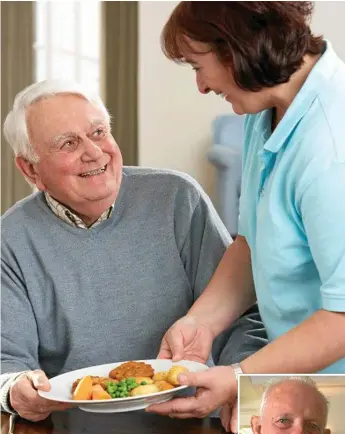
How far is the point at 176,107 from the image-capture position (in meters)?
4.16

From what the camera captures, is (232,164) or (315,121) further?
(232,164)

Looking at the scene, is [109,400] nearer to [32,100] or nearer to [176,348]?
[176,348]

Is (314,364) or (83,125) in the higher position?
(83,125)

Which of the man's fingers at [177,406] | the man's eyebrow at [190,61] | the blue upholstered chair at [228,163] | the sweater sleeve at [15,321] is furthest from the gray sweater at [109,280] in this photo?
the blue upholstered chair at [228,163]

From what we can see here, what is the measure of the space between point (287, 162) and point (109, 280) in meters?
0.48

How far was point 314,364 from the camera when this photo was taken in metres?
0.90

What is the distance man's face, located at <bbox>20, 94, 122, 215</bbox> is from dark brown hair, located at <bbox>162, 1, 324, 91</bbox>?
1.31 ft

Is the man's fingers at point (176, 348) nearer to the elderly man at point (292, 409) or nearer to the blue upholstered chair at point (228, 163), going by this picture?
the elderly man at point (292, 409)

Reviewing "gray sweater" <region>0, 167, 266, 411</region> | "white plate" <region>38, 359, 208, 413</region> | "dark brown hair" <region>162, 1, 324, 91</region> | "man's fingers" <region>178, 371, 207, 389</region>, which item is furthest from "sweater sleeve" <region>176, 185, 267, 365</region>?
"dark brown hair" <region>162, 1, 324, 91</region>

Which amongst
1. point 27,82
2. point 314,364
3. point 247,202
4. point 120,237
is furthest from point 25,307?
point 27,82

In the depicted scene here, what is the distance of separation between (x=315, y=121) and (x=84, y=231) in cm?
53

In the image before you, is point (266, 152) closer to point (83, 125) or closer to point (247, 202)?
point (247, 202)

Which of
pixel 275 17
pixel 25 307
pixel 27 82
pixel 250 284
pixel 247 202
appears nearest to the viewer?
pixel 275 17

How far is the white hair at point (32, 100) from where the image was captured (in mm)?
1295
